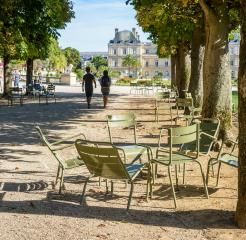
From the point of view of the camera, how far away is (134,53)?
152 meters

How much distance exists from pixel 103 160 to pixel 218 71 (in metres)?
6.11

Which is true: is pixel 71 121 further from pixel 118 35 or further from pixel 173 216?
pixel 118 35

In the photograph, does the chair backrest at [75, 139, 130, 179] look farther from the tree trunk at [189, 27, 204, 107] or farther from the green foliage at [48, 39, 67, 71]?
the green foliage at [48, 39, 67, 71]

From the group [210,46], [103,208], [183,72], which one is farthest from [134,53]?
[103,208]

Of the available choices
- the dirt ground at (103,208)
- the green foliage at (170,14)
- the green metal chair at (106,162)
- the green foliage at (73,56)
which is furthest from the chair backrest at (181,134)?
the green foliage at (73,56)

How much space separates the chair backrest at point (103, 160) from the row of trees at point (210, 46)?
4.59 ft

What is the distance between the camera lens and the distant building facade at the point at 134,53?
146875 mm

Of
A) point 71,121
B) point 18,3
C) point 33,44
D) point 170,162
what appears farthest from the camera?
point 33,44

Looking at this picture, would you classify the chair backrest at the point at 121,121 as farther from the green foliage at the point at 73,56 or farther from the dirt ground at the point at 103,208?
the green foliage at the point at 73,56

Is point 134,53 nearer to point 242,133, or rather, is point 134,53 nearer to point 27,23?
point 27,23

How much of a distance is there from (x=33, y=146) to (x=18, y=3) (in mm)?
13371

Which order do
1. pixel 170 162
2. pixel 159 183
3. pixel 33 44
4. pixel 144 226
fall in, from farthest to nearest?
pixel 33 44 < pixel 159 183 < pixel 170 162 < pixel 144 226

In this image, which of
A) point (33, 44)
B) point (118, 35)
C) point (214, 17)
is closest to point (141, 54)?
point (118, 35)

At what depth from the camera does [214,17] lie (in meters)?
11.7
